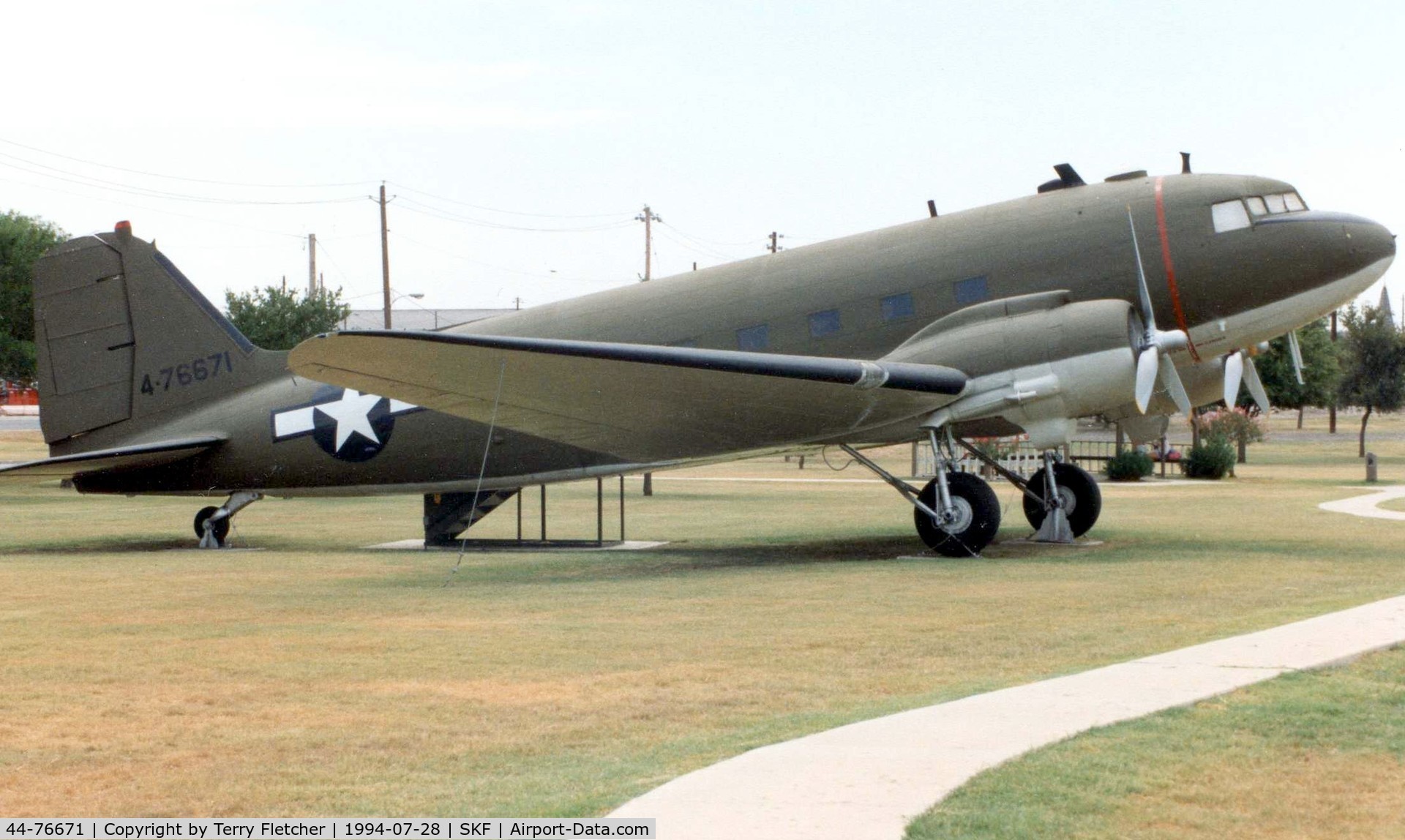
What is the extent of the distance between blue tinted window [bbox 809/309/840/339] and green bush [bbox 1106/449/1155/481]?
86.3 feet

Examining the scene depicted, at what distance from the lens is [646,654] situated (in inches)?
440

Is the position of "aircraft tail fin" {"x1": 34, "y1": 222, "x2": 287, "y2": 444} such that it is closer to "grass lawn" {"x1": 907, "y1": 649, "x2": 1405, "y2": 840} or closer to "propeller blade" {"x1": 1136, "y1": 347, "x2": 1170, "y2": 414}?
"propeller blade" {"x1": 1136, "y1": 347, "x2": 1170, "y2": 414}

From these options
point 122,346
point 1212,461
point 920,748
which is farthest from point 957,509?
point 1212,461

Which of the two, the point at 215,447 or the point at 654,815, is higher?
the point at 215,447

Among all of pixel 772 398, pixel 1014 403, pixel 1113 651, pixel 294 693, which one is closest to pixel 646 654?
pixel 294 693

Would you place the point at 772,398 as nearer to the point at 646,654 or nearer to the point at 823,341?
the point at 823,341

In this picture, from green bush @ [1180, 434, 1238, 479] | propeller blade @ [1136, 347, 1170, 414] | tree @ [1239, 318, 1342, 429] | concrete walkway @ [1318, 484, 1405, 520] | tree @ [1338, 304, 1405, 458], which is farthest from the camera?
tree @ [1239, 318, 1342, 429]

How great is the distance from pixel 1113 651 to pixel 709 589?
6317mm

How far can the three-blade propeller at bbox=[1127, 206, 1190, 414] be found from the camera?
1859 cm

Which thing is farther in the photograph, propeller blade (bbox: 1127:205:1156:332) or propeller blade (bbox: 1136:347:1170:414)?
propeller blade (bbox: 1127:205:1156:332)

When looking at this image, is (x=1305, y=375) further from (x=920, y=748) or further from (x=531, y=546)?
(x=920, y=748)

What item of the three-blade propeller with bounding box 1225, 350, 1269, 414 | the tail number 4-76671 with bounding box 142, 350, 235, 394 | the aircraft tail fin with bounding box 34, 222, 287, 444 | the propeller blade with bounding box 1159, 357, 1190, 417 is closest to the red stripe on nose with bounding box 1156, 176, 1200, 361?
the propeller blade with bounding box 1159, 357, 1190, 417

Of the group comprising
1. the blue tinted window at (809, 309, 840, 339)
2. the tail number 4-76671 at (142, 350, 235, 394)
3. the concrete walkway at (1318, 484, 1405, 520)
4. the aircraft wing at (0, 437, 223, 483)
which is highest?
the blue tinted window at (809, 309, 840, 339)

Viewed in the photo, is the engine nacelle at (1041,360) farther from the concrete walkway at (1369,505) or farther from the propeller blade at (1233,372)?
the concrete walkway at (1369,505)
